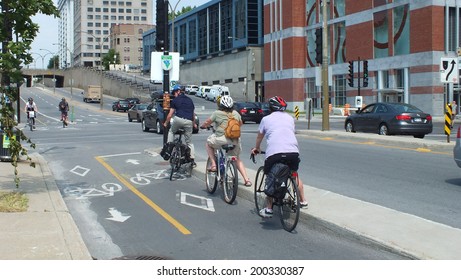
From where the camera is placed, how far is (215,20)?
98.2 metres

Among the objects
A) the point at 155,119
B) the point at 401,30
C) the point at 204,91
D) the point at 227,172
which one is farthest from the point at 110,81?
the point at 227,172

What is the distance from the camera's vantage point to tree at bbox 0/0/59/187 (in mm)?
8773

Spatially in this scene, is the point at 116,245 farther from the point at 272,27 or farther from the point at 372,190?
the point at 272,27

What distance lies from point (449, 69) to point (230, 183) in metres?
12.9

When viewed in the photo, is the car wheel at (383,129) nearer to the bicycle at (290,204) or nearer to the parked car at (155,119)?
the parked car at (155,119)

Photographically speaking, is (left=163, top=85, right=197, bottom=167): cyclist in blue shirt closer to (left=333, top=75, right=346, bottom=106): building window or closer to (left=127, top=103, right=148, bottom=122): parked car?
(left=127, top=103, right=148, bottom=122): parked car

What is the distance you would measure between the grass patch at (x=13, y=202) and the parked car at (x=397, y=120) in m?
16.5

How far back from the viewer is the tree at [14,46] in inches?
345

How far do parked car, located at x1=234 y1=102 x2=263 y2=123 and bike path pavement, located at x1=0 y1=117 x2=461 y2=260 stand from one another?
89.5 feet

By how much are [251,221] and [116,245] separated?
2143 millimetres

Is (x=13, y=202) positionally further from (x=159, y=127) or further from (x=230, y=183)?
(x=159, y=127)

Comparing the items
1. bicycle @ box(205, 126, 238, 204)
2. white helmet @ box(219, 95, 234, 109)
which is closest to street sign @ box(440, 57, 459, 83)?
white helmet @ box(219, 95, 234, 109)

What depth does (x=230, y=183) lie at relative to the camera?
9531mm
